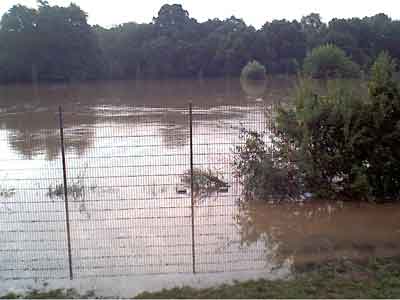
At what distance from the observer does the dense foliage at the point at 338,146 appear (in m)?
6.87

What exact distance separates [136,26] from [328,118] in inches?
2594

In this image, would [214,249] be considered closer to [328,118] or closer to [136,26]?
[328,118]

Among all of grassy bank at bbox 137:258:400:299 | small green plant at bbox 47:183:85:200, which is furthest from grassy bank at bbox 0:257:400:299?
small green plant at bbox 47:183:85:200

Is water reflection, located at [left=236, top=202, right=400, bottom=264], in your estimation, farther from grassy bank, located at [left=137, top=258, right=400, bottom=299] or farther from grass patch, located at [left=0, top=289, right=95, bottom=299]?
grass patch, located at [left=0, top=289, right=95, bottom=299]

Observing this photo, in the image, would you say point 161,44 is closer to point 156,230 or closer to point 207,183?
point 207,183

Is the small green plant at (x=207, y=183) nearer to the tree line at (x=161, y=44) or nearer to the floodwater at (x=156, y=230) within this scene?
the floodwater at (x=156, y=230)

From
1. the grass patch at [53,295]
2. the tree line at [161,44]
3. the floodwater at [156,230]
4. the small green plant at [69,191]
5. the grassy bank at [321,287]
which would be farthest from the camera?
the tree line at [161,44]

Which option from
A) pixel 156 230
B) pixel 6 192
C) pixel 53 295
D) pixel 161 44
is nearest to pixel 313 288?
pixel 53 295

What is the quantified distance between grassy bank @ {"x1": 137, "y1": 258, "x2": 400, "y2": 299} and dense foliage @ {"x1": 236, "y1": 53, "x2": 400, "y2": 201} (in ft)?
8.78

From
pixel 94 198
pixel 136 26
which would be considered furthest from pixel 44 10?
pixel 94 198

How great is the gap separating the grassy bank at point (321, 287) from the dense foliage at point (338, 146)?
2675 millimetres

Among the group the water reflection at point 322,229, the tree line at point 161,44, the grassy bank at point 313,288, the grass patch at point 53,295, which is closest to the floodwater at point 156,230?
the water reflection at point 322,229

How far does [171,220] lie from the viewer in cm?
643

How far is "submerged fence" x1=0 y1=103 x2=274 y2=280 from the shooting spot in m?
4.98
